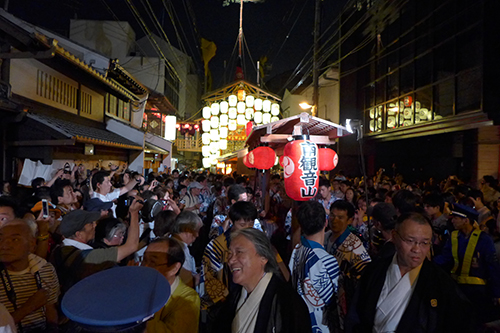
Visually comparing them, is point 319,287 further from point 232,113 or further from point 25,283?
point 232,113

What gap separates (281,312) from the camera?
2.20 metres

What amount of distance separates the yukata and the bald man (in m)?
2.37

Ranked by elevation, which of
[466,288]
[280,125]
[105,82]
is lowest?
[466,288]

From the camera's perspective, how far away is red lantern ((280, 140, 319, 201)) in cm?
653

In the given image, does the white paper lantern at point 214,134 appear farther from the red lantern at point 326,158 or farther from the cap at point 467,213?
the cap at point 467,213

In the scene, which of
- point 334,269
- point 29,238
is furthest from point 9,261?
point 334,269

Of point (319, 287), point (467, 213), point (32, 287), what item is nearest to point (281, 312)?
point (319, 287)

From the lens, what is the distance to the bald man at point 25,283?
2.52m

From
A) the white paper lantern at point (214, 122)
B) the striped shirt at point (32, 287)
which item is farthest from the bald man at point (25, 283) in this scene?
the white paper lantern at point (214, 122)

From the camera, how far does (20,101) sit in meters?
9.21

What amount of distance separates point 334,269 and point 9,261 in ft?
9.71

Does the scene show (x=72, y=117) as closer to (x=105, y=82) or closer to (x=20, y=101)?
(x=105, y=82)

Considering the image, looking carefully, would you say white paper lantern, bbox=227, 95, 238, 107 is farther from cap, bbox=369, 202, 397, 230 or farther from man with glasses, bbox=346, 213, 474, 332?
man with glasses, bbox=346, 213, 474, 332

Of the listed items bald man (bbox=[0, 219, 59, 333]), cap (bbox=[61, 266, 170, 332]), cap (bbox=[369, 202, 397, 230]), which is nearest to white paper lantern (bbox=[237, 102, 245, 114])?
cap (bbox=[369, 202, 397, 230])
